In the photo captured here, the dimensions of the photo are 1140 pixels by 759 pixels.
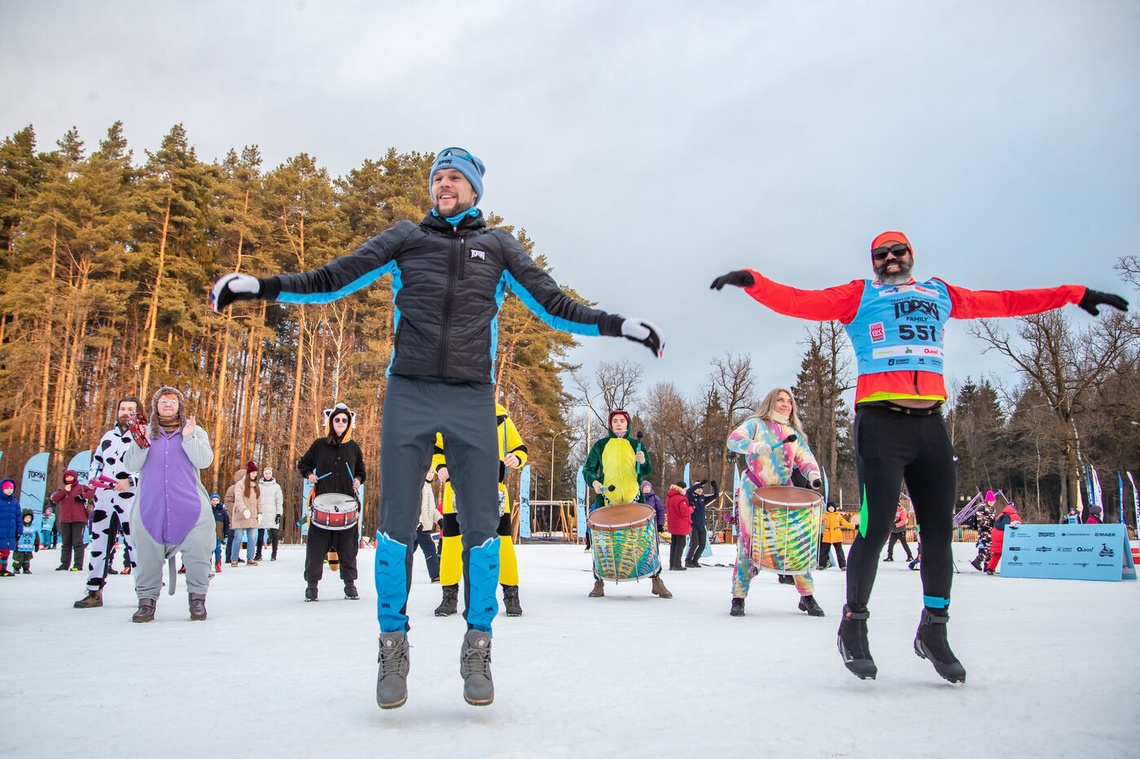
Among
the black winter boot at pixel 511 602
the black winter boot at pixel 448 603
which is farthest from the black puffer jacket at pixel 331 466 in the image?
the black winter boot at pixel 511 602

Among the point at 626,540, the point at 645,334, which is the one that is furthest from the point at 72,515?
the point at 645,334

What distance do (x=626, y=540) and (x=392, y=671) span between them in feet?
17.7

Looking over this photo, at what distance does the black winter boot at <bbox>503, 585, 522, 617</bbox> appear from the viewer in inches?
259

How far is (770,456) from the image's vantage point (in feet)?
23.8

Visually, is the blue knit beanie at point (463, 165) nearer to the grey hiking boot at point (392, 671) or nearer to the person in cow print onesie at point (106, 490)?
the grey hiking boot at point (392, 671)

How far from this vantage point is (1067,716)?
→ 2785 mm

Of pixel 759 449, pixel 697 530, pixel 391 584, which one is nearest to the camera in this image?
pixel 391 584

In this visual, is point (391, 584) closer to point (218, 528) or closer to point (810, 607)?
point (810, 607)

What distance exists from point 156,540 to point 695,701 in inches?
195

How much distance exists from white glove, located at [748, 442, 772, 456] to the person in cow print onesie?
5.60 metres

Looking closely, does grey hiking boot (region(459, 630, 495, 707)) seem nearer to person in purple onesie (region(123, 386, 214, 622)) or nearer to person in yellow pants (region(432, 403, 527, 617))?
person in yellow pants (region(432, 403, 527, 617))

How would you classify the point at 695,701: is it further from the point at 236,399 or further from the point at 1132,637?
the point at 236,399

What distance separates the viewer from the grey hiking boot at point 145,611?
5.95 metres

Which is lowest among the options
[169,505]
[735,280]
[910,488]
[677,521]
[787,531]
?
[677,521]
